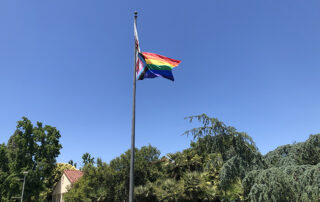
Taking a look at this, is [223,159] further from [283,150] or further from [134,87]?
[134,87]

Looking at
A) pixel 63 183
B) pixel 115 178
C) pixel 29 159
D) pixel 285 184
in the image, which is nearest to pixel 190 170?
pixel 115 178

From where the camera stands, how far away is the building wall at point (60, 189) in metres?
36.1

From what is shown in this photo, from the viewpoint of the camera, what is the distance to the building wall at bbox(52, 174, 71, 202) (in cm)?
3606

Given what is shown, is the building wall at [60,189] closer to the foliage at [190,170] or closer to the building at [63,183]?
the building at [63,183]

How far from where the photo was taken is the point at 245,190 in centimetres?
1118

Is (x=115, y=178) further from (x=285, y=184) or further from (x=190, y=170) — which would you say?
(x=285, y=184)

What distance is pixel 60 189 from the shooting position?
3753 cm

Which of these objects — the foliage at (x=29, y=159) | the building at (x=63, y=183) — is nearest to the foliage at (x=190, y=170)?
the foliage at (x=29, y=159)

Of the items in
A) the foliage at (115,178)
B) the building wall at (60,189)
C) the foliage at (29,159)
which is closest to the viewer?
the foliage at (115,178)

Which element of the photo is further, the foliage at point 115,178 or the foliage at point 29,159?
the foliage at point 29,159

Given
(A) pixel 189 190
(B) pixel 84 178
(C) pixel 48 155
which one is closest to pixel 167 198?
(A) pixel 189 190

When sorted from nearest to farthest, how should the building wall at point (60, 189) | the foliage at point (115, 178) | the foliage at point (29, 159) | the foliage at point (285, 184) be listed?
1. the foliage at point (285, 184)
2. the foliage at point (115, 178)
3. the foliage at point (29, 159)
4. the building wall at point (60, 189)

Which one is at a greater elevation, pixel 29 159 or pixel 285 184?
pixel 29 159

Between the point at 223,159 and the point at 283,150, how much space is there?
12.7 ft
